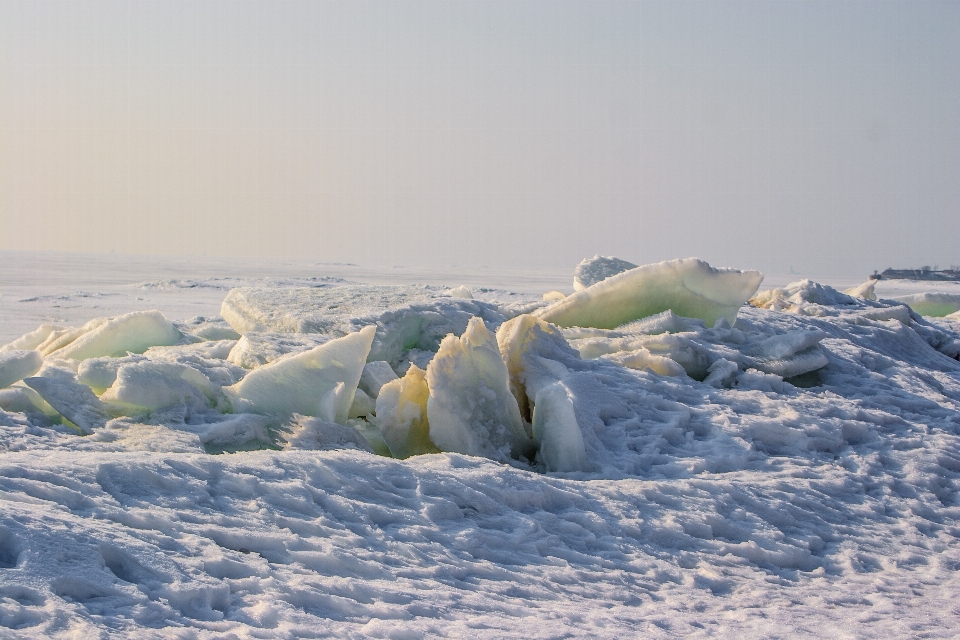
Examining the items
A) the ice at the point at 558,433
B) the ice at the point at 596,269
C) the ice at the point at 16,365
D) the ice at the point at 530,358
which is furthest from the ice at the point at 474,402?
the ice at the point at 596,269

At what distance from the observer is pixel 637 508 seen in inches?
117

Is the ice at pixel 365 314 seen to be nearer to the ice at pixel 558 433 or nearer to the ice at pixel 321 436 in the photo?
the ice at pixel 321 436

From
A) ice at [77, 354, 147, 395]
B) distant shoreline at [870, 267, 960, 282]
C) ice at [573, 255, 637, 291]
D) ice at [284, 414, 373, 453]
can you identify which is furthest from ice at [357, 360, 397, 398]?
distant shoreline at [870, 267, 960, 282]

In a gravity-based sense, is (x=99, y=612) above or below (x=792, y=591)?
above

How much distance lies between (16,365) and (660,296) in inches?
145

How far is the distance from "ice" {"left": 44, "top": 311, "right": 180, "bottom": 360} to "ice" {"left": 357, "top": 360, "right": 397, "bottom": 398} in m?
1.51

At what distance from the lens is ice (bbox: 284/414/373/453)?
3377mm

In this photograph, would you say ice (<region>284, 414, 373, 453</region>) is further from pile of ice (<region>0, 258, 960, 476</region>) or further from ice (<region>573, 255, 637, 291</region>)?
ice (<region>573, 255, 637, 291</region>)

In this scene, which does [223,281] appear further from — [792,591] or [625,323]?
[792,591]

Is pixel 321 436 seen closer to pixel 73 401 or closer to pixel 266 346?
pixel 73 401

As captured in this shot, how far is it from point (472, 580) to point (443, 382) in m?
1.39

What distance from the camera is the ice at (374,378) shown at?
4.17 m

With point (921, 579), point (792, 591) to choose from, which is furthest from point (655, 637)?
point (921, 579)

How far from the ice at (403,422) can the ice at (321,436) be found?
0.43 feet
